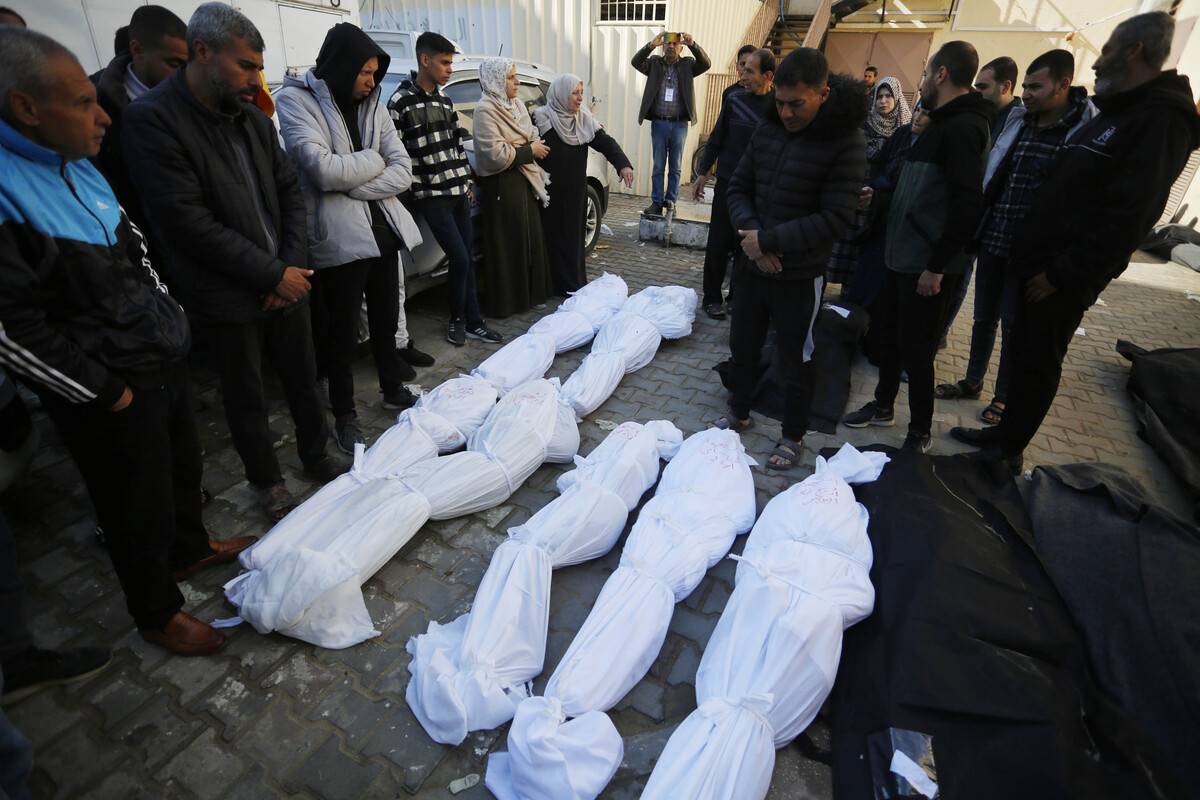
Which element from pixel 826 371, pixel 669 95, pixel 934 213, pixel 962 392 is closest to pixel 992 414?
pixel 962 392

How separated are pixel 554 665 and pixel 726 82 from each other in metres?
10.9

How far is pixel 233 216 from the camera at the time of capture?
232cm

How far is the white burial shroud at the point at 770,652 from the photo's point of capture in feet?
5.33

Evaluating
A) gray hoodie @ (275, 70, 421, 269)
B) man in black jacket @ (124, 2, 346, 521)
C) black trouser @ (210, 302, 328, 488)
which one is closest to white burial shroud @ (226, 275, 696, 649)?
black trouser @ (210, 302, 328, 488)

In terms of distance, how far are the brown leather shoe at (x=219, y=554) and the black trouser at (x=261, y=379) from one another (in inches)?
11.6

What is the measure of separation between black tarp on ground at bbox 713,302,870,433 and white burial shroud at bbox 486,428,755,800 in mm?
956

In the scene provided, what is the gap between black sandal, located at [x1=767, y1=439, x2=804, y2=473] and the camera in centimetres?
333

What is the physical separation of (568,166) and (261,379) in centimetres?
352

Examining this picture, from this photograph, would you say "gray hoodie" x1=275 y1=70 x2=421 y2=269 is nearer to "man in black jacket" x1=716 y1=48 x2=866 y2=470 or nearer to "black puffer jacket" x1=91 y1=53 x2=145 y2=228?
"black puffer jacket" x1=91 y1=53 x2=145 y2=228

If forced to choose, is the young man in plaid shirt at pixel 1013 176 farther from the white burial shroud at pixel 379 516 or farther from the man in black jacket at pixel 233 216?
the man in black jacket at pixel 233 216

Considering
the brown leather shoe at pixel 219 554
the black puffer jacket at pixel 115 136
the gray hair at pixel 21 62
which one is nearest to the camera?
the gray hair at pixel 21 62

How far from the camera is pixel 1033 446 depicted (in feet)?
12.2

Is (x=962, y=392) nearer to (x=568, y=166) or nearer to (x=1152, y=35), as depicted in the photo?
(x=1152, y=35)

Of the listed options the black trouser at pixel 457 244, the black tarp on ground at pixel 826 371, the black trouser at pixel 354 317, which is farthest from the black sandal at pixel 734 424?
the black trouser at pixel 457 244
